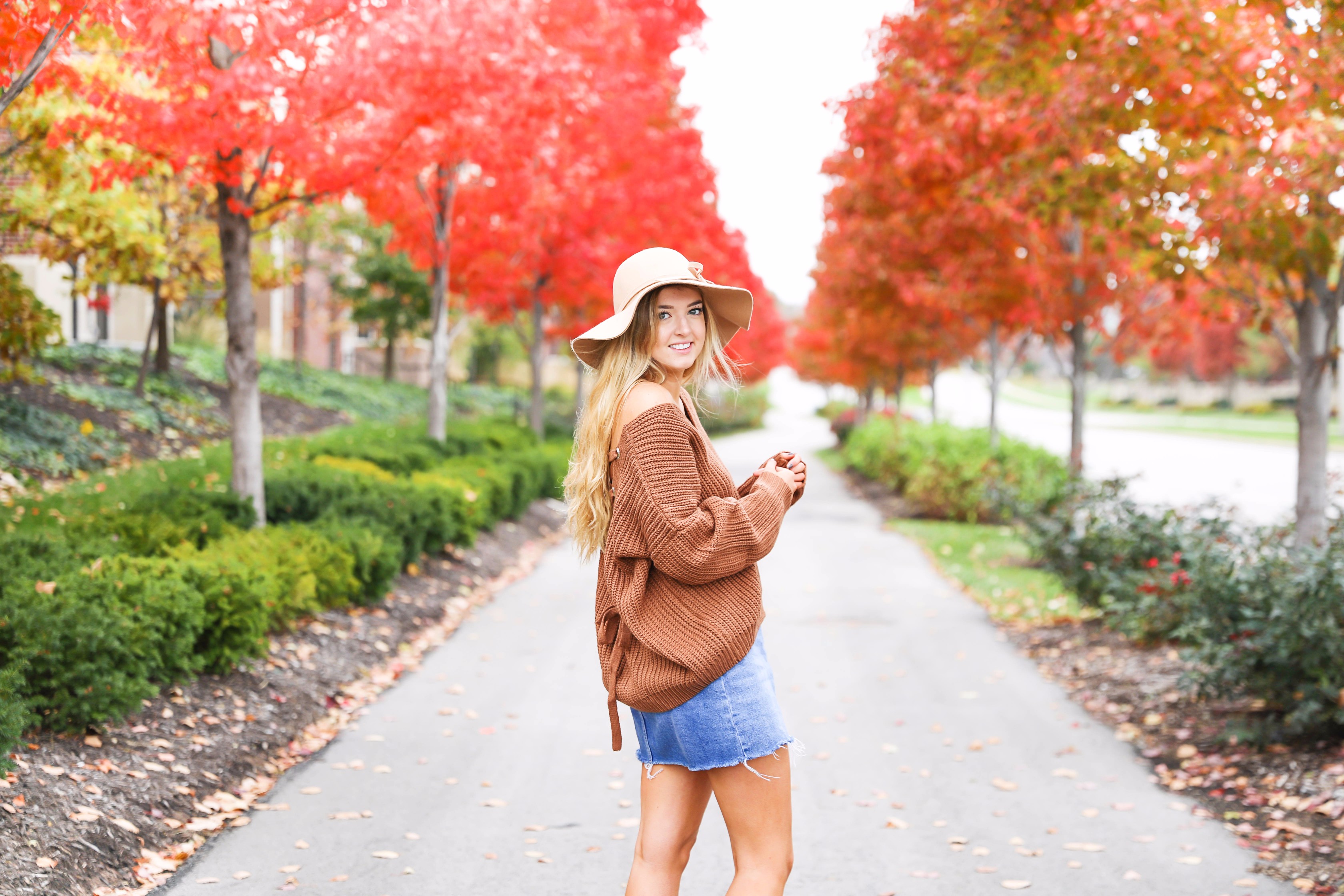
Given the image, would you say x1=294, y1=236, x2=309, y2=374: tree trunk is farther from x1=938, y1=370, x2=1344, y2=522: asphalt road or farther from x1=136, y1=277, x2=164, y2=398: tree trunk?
x1=938, y1=370, x2=1344, y2=522: asphalt road

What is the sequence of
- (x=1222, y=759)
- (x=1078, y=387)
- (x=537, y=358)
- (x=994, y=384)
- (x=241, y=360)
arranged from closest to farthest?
(x=1222, y=759) → (x=241, y=360) → (x=1078, y=387) → (x=994, y=384) → (x=537, y=358)

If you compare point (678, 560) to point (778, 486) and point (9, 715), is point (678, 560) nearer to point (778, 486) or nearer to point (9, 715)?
point (778, 486)

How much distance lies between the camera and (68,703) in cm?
414

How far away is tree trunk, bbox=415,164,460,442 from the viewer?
1290 cm

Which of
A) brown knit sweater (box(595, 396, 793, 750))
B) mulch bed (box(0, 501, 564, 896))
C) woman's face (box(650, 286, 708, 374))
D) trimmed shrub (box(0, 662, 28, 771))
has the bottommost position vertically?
mulch bed (box(0, 501, 564, 896))

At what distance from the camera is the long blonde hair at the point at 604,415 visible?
2572mm

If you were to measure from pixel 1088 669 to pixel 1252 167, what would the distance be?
10.4 feet

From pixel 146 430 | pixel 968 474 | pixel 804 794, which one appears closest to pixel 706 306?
pixel 804 794

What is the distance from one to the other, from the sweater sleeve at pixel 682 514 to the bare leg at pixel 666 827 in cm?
50

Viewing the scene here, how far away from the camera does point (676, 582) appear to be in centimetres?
250

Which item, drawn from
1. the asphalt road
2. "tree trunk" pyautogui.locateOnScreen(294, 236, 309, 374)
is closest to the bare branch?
the asphalt road

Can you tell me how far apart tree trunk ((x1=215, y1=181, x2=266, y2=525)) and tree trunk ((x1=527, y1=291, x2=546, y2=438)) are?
9385 millimetres

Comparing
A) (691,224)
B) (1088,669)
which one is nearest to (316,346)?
(691,224)

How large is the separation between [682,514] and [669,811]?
0.73m
